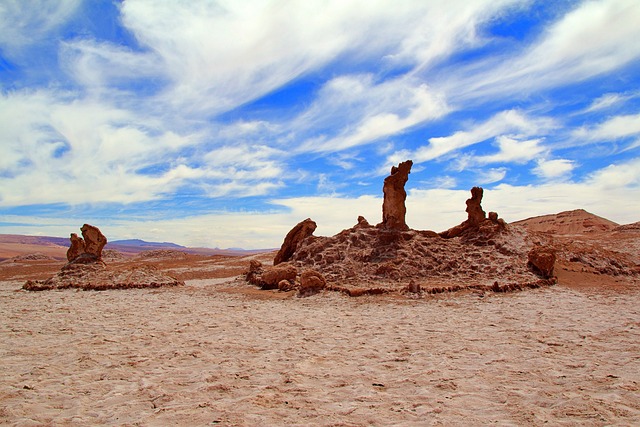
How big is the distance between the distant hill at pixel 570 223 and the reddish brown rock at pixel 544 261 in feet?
114

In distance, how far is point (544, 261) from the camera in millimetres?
15539

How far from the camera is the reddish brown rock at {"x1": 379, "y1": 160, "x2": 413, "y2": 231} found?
18.1 meters

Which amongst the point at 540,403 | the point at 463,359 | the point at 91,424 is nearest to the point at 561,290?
the point at 463,359

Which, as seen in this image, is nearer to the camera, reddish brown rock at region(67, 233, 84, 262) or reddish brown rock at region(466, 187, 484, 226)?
reddish brown rock at region(466, 187, 484, 226)

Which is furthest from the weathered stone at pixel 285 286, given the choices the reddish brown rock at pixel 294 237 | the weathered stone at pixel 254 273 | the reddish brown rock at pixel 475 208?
the reddish brown rock at pixel 475 208

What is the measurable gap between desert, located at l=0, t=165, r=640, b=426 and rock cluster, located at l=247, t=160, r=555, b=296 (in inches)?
4.9

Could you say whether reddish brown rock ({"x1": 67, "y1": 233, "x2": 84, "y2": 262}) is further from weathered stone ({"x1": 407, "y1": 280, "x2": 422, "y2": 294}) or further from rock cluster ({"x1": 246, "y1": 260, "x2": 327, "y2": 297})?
weathered stone ({"x1": 407, "y1": 280, "x2": 422, "y2": 294})

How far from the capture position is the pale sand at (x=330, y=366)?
4.48 meters

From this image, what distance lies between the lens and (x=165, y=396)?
5.02 meters

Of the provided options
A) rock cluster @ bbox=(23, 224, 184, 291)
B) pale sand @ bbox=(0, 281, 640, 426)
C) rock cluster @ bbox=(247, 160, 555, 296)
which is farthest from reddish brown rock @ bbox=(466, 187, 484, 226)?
rock cluster @ bbox=(23, 224, 184, 291)

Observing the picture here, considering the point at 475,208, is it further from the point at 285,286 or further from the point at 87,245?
the point at 87,245

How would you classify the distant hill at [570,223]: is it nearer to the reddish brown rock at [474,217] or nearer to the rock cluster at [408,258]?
the reddish brown rock at [474,217]

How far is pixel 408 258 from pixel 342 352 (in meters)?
10.4

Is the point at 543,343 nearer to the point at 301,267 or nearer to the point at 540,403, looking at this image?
the point at 540,403
